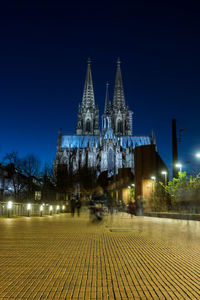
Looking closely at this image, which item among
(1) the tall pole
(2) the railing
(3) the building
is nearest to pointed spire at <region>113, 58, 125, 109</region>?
(3) the building

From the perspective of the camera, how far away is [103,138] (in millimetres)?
106312

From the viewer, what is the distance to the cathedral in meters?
103

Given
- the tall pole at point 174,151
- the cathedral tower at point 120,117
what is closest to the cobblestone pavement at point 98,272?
the tall pole at point 174,151

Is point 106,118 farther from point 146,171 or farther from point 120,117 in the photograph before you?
point 146,171

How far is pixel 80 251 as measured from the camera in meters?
6.19

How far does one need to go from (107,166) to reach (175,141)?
7488 cm

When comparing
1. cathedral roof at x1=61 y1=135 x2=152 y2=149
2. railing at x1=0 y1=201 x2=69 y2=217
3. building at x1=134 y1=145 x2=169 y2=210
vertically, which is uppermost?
cathedral roof at x1=61 y1=135 x2=152 y2=149

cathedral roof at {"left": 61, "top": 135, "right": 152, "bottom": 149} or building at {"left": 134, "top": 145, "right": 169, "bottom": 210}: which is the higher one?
cathedral roof at {"left": 61, "top": 135, "right": 152, "bottom": 149}

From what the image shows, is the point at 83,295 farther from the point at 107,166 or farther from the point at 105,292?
the point at 107,166

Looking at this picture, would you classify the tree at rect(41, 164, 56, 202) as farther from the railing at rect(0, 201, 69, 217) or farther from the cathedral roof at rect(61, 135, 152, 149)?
the cathedral roof at rect(61, 135, 152, 149)

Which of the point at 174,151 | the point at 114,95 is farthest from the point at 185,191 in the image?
the point at 114,95

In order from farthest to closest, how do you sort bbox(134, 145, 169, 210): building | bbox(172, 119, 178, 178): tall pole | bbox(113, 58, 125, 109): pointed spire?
bbox(113, 58, 125, 109): pointed spire → bbox(134, 145, 169, 210): building → bbox(172, 119, 178, 178): tall pole

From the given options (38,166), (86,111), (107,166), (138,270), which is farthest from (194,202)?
(86,111)

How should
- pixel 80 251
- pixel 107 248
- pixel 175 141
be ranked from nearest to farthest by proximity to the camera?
pixel 80 251 → pixel 107 248 → pixel 175 141
